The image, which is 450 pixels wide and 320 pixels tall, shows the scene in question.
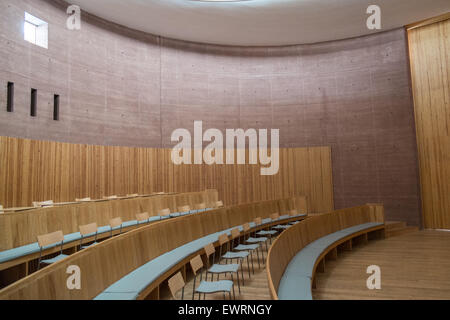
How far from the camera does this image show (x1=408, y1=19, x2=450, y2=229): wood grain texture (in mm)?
10477

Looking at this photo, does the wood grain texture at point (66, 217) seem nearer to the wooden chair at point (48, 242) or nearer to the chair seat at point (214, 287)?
the wooden chair at point (48, 242)

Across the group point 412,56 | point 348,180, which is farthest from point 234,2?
point 348,180

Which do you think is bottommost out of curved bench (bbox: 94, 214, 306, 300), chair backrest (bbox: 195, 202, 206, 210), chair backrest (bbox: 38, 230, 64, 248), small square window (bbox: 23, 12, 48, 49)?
curved bench (bbox: 94, 214, 306, 300)

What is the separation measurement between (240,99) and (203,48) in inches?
95.4

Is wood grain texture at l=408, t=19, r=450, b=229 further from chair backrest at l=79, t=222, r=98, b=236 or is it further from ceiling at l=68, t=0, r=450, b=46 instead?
chair backrest at l=79, t=222, r=98, b=236

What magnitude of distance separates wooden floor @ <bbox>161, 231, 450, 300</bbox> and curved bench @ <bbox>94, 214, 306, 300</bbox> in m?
0.48

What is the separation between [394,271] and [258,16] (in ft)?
28.2

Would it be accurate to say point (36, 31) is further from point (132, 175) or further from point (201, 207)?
point (201, 207)

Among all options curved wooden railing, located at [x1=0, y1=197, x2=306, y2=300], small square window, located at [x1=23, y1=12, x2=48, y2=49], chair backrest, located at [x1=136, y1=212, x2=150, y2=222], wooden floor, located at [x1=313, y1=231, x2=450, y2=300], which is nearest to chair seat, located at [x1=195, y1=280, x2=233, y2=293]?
curved wooden railing, located at [x1=0, y1=197, x2=306, y2=300]

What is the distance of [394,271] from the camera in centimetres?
588

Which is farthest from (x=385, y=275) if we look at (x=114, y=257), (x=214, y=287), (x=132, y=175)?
(x=132, y=175)

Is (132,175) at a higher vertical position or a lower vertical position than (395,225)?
higher

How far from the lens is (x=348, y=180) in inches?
469
